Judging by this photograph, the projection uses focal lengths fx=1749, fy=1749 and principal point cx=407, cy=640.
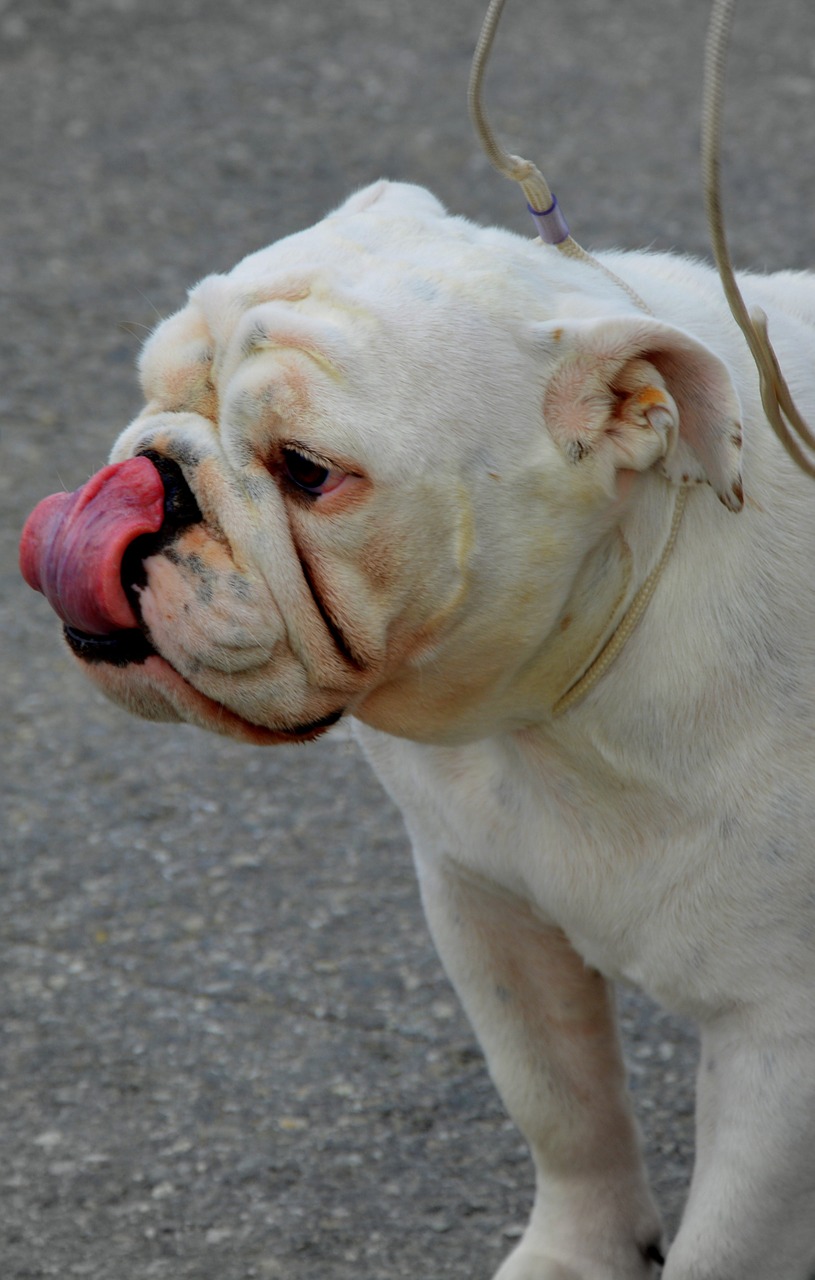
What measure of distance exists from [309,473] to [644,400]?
1.22ft

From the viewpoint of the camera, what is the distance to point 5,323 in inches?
224

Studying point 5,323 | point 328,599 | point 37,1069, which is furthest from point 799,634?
point 5,323

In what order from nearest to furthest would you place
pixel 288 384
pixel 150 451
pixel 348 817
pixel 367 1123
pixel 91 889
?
pixel 288 384
pixel 150 451
pixel 367 1123
pixel 91 889
pixel 348 817

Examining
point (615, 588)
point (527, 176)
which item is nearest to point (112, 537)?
point (615, 588)

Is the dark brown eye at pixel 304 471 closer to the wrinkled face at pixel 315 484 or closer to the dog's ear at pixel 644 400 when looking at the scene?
the wrinkled face at pixel 315 484

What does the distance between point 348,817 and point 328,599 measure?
1.91 metres

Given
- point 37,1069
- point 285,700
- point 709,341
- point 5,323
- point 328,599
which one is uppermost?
point 709,341

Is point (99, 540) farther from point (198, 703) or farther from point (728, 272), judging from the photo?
point (728, 272)

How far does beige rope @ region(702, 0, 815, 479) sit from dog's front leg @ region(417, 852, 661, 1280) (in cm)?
89

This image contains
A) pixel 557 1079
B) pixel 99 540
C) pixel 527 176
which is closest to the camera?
pixel 99 540

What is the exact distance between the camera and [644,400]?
1889 millimetres

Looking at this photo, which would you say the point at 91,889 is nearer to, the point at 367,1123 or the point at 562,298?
the point at 367,1123

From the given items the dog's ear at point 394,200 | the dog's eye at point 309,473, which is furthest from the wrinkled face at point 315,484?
the dog's ear at point 394,200

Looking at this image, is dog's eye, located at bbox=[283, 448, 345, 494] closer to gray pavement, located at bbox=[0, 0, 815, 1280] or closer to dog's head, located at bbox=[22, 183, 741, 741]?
dog's head, located at bbox=[22, 183, 741, 741]
